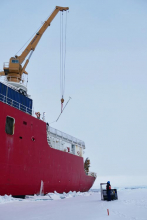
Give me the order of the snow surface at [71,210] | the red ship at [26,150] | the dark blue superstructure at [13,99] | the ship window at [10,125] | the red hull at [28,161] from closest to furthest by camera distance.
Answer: the snow surface at [71,210] < the red hull at [28,161] < the red ship at [26,150] < the ship window at [10,125] < the dark blue superstructure at [13,99]

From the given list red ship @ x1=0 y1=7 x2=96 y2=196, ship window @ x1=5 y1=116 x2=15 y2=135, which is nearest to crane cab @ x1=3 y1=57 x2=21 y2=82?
red ship @ x1=0 y1=7 x2=96 y2=196

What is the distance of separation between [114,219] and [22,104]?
15312 millimetres

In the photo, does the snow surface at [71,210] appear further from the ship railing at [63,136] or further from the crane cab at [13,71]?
the crane cab at [13,71]

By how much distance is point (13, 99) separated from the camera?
19062 millimetres

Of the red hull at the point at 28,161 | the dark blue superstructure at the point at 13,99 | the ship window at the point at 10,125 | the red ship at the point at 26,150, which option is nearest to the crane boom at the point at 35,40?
the red ship at the point at 26,150

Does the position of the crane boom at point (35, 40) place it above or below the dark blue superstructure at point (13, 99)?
above

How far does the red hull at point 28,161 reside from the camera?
15.5m

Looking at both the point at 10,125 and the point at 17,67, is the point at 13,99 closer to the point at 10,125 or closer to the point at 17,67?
the point at 10,125

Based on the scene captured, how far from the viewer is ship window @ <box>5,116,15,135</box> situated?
1643cm

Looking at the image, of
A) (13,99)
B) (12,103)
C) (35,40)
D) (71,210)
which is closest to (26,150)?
(12,103)

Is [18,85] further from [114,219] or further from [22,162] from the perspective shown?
[114,219]

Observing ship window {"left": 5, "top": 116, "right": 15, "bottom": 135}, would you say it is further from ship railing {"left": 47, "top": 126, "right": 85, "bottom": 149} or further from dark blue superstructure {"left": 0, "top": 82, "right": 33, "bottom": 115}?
ship railing {"left": 47, "top": 126, "right": 85, "bottom": 149}

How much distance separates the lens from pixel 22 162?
17.2 m

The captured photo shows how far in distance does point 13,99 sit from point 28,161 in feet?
19.5
